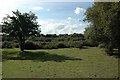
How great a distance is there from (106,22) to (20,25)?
1773cm

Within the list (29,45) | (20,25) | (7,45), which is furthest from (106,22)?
(7,45)

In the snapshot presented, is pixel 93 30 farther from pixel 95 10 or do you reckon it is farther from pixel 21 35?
pixel 21 35

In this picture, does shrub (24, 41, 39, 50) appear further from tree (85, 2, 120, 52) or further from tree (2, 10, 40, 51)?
tree (85, 2, 120, 52)

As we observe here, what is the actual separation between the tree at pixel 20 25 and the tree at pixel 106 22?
11.6m

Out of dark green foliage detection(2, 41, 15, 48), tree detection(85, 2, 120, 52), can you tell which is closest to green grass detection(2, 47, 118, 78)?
tree detection(85, 2, 120, 52)

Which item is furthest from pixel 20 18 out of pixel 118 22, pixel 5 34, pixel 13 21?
pixel 118 22

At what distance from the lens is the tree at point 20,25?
153 ft

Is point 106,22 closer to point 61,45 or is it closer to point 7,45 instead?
point 61,45

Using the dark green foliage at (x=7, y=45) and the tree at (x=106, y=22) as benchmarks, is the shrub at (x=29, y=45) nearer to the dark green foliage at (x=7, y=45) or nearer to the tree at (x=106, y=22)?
the dark green foliage at (x=7, y=45)

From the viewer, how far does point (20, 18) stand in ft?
155

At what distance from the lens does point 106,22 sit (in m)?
34.8

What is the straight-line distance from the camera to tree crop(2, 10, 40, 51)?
46.7 m

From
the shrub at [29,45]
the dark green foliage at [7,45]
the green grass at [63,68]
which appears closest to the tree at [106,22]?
the green grass at [63,68]

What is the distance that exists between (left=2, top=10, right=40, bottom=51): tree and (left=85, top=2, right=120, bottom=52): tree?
38.0 feet
